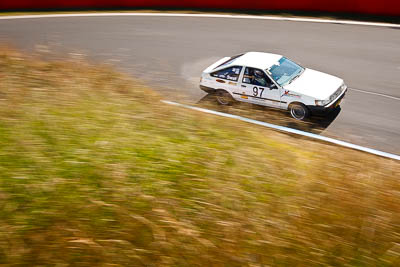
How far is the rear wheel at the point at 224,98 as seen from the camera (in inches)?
430

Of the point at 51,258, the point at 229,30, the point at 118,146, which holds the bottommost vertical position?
the point at 51,258

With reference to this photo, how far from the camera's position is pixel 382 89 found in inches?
462

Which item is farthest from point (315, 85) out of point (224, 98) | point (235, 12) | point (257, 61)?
point (235, 12)

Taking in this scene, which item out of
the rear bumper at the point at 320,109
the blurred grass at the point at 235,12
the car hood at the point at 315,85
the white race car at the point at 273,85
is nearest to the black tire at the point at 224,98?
the white race car at the point at 273,85

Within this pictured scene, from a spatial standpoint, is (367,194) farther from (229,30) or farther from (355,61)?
(229,30)

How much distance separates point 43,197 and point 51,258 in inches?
35.9

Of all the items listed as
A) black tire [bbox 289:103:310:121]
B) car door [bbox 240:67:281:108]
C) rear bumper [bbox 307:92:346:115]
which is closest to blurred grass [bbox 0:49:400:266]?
rear bumper [bbox 307:92:346:115]

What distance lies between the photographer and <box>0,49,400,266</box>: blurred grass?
3.99 metres

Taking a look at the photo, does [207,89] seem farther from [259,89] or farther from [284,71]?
[284,71]

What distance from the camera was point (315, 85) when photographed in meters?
10.1

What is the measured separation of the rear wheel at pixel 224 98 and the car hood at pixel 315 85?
1.68 metres

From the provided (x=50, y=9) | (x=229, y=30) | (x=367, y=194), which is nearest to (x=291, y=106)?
(x=367, y=194)

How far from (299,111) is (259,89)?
1197 mm

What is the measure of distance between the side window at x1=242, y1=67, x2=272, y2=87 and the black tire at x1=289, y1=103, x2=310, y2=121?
2.84 feet
